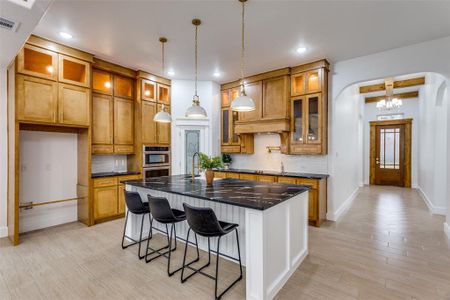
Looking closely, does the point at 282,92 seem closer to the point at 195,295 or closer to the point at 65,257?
the point at 195,295

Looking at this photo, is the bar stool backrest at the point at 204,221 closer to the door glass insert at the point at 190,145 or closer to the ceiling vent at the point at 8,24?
the ceiling vent at the point at 8,24

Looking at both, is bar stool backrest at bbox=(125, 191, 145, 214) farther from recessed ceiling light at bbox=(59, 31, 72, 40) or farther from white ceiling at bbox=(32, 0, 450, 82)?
recessed ceiling light at bbox=(59, 31, 72, 40)

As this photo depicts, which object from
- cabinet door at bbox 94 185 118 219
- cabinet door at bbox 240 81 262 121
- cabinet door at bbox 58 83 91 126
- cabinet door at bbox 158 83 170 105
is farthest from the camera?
cabinet door at bbox 158 83 170 105

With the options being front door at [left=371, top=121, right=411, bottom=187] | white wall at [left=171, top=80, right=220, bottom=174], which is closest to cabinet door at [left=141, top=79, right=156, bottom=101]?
white wall at [left=171, top=80, right=220, bottom=174]

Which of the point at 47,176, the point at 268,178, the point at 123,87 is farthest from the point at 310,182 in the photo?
the point at 47,176

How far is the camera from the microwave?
16.6 feet

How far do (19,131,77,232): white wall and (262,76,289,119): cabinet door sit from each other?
4.04 meters

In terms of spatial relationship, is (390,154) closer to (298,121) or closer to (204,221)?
(298,121)

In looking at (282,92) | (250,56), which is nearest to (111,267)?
(250,56)

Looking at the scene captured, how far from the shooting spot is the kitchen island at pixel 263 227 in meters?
2.06

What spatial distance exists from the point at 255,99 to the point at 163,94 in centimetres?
224

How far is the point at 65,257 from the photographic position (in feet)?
9.88

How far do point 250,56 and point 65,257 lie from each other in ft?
14.1

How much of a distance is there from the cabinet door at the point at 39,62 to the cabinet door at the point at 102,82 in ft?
2.57
